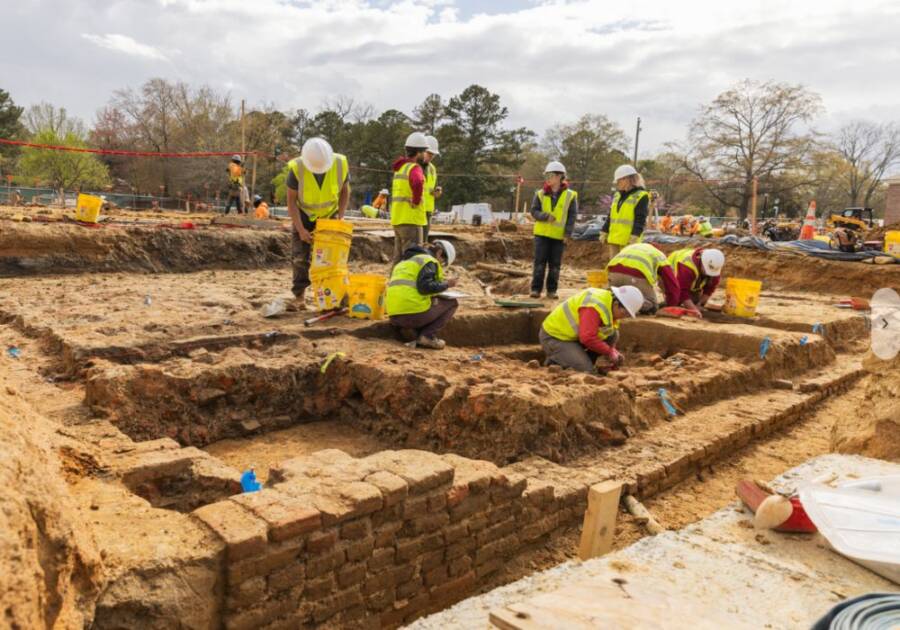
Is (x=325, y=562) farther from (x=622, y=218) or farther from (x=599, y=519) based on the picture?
(x=622, y=218)

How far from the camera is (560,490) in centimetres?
365

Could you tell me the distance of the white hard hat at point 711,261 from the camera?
7867 millimetres

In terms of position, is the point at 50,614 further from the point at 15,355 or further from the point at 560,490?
the point at 15,355

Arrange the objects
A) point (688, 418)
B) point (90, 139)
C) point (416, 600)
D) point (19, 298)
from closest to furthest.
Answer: point (416, 600) → point (688, 418) → point (19, 298) → point (90, 139)

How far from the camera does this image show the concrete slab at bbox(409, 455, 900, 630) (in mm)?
1804

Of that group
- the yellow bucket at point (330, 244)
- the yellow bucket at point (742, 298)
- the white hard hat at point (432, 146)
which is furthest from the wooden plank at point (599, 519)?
the yellow bucket at point (742, 298)

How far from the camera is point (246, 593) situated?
2.29 metres

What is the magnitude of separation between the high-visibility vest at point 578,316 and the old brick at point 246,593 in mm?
4091

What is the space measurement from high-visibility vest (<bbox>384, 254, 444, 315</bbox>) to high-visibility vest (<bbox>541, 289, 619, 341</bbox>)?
117 cm

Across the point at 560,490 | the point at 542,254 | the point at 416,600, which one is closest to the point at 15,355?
the point at 416,600

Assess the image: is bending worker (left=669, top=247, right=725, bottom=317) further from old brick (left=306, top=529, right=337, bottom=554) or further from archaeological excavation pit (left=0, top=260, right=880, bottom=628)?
old brick (left=306, top=529, right=337, bottom=554)

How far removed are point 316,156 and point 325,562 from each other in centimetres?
447

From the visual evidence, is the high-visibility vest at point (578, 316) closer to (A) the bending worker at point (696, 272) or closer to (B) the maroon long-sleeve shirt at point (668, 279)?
(B) the maroon long-sleeve shirt at point (668, 279)

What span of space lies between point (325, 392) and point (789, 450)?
375 centimetres
